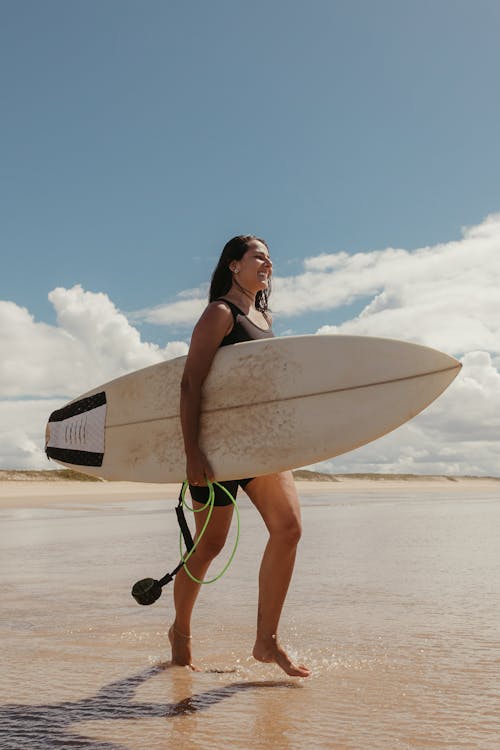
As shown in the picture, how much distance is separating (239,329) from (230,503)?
724 millimetres

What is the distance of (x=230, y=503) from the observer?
3.16 metres

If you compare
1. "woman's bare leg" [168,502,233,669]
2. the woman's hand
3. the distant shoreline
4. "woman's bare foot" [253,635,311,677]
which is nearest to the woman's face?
the woman's hand

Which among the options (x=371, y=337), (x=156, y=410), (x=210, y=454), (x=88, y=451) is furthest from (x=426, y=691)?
(x=88, y=451)

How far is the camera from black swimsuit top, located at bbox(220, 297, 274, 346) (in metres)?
3.19

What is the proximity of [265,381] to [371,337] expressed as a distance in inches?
19.6

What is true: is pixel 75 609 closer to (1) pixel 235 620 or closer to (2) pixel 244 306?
(1) pixel 235 620

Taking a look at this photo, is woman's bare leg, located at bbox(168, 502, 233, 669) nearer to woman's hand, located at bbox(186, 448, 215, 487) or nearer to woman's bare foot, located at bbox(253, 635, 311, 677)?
woman's hand, located at bbox(186, 448, 215, 487)

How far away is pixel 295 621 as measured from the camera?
399 centimetres

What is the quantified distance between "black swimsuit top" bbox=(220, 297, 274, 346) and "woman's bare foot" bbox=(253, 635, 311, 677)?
121 centimetres

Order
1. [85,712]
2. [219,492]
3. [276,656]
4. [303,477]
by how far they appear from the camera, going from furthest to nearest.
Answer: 1. [303,477]
2. [219,492]
3. [276,656]
4. [85,712]

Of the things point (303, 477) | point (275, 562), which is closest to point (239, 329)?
point (275, 562)

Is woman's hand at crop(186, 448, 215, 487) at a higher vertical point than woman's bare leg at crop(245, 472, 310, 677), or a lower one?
higher

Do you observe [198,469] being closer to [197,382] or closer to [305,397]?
[197,382]

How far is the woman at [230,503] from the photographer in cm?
306
